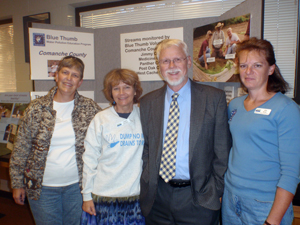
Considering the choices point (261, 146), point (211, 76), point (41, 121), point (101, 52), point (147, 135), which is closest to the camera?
point (261, 146)

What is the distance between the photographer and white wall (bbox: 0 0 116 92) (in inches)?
125

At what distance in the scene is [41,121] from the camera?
1.69 m

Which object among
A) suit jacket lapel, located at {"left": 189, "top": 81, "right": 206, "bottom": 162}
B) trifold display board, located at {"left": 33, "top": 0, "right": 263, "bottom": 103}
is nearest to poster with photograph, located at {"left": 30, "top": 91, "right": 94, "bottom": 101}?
trifold display board, located at {"left": 33, "top": 0, "right": 263, "bottom": 103}

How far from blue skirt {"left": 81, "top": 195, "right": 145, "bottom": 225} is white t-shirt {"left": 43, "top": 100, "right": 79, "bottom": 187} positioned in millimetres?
315

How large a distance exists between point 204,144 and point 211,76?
83 centimetres

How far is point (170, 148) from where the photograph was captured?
1.41 metres

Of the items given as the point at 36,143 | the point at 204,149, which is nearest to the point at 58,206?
the point at 36,143

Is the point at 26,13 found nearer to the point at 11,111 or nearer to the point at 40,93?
the point at 11,111

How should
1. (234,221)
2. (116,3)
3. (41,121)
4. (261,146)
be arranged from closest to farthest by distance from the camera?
(261,146) < (234,221) < (41,121) < (116,3)

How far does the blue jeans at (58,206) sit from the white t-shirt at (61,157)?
0.06m

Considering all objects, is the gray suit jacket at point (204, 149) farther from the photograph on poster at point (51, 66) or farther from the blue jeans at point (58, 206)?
the photograph on poster at point (51, 66)

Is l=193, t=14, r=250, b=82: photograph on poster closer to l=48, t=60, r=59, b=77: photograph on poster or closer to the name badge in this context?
the name badge

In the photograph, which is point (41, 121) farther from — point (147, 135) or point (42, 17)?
point (42, 17)

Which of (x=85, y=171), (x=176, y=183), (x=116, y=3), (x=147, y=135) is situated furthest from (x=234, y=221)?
(x=116, y=3)
